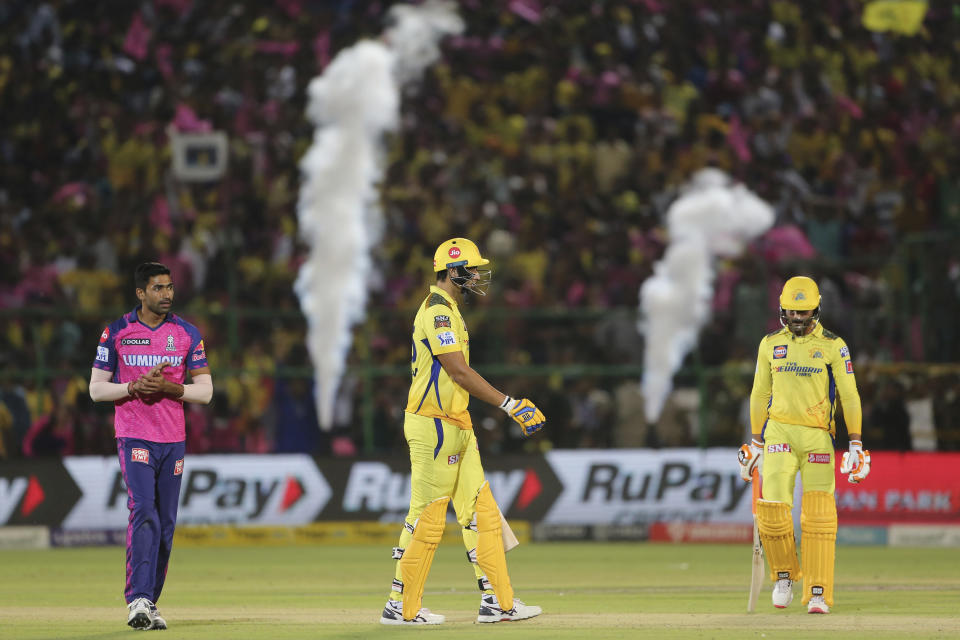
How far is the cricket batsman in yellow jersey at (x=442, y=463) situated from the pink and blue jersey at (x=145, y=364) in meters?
1.51

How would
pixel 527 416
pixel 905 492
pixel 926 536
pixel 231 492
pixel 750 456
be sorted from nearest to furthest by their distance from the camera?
pixel 527 416, pixel 750 456, pixel 926 536, pixel 905 492, pixel 231 492

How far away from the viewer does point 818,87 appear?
1049 inches

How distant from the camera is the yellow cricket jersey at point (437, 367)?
9812mm

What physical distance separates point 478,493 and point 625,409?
965 centimetres

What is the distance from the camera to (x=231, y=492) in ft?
61.4

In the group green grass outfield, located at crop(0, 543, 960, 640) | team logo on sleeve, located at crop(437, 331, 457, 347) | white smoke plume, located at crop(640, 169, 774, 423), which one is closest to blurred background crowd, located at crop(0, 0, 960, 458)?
white smoke plume, located at crop(640, 169, 774, 423)

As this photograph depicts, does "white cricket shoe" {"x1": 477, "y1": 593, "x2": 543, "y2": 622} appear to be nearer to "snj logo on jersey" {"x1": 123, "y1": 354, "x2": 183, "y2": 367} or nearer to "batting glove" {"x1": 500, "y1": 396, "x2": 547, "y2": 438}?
"batting glove" {"x1": 500, "y1": 396, "x2": 547, "y2": 438}

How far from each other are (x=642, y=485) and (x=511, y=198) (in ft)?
21.1

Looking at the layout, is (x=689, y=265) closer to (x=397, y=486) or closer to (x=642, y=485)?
(x=642, y=485)

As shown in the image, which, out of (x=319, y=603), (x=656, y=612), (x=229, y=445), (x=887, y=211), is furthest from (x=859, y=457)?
(x=887, y=211)

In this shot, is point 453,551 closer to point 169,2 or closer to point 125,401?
point 125,401

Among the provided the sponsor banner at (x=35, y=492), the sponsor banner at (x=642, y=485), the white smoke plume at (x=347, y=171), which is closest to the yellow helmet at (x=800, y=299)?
the sponsor banner at (x=642, y=485)

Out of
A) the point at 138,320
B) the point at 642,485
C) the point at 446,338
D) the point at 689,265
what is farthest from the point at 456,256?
the point at 689,265

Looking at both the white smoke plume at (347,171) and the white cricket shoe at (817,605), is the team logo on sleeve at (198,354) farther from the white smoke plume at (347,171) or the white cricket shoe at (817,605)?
the white smoke plume at (347,171)
